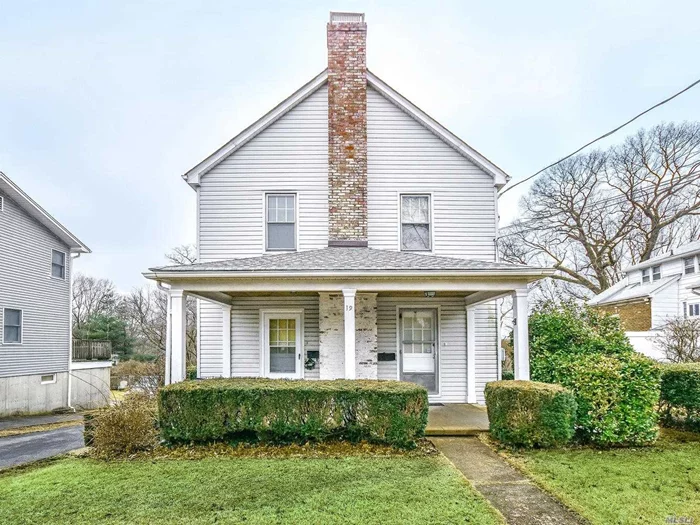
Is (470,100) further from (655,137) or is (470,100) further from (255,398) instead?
(255,398)

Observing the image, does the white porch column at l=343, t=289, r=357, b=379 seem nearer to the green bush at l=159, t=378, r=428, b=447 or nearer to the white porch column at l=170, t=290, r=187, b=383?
the green bush at l=159, t=378, r=428, b=447

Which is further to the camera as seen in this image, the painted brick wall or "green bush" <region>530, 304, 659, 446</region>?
the painted brick wall

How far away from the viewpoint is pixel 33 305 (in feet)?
53.1

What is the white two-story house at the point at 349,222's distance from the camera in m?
10.6

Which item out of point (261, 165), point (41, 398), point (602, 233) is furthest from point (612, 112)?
point (41, 398)

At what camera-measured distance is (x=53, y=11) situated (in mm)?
15367

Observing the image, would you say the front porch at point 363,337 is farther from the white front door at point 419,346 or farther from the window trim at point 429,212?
the window trim at point 429,212

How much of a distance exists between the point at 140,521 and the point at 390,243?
304 inches

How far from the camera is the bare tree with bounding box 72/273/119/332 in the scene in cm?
4294

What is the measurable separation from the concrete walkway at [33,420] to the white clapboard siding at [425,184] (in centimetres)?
1184

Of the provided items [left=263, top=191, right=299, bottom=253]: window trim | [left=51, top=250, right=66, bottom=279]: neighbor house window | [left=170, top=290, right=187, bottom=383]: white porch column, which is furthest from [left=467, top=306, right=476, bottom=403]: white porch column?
[left=51, top=250, right=66, bottom=279]: neighbor house window

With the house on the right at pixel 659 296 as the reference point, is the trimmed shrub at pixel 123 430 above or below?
below

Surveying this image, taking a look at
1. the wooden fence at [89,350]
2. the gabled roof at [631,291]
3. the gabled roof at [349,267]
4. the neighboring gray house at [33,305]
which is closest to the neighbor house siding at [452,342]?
the gabled roof at [349,267]

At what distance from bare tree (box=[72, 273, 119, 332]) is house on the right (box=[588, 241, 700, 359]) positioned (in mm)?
40407
